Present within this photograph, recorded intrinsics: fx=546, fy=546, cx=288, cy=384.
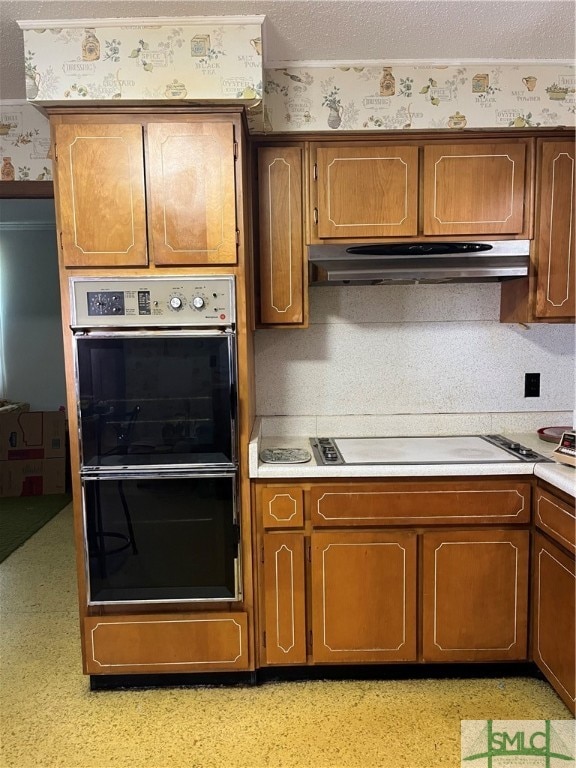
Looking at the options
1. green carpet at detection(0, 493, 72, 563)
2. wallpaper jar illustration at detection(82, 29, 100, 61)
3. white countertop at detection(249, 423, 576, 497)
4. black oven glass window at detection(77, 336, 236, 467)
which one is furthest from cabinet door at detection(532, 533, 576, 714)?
green carpet at detection(0, 493, 72, 563)

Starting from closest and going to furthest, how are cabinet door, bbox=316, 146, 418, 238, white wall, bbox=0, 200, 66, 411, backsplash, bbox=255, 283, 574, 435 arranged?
cabinet door, bbox=316, 146, 418, 238
backsplash, bbox=255, 283, 574, 435
white wall, bbox=0, 200, 66, 411

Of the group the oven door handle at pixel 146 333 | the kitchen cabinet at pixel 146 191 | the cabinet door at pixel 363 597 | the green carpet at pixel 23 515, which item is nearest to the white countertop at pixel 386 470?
the cabinet door at pixel 363 597

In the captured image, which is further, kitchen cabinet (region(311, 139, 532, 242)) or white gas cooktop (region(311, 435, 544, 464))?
kitchen cabinet (region(311, 139, 532, 242))

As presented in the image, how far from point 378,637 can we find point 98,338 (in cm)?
162

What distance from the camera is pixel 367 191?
236cm

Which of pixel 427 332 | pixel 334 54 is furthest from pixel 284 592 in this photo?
pixel 334 54

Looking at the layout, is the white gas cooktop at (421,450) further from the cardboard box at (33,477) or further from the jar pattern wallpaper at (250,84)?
the cardboard box at (33,477)

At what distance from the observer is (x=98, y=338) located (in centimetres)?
203

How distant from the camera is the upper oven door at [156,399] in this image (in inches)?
80.4

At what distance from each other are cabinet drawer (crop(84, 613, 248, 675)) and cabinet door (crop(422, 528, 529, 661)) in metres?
0.78

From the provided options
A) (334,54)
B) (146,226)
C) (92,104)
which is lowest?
(146,226)

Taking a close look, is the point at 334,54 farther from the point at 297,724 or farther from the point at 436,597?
the point at 297,724

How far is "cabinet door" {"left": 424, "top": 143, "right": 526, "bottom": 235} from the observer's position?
7.71 ft

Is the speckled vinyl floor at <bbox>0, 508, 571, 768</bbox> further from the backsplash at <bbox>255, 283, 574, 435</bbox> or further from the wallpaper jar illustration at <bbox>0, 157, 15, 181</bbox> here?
the wallpaper jar illustration at <bbox>0, 157, 15, 181</bbox>
